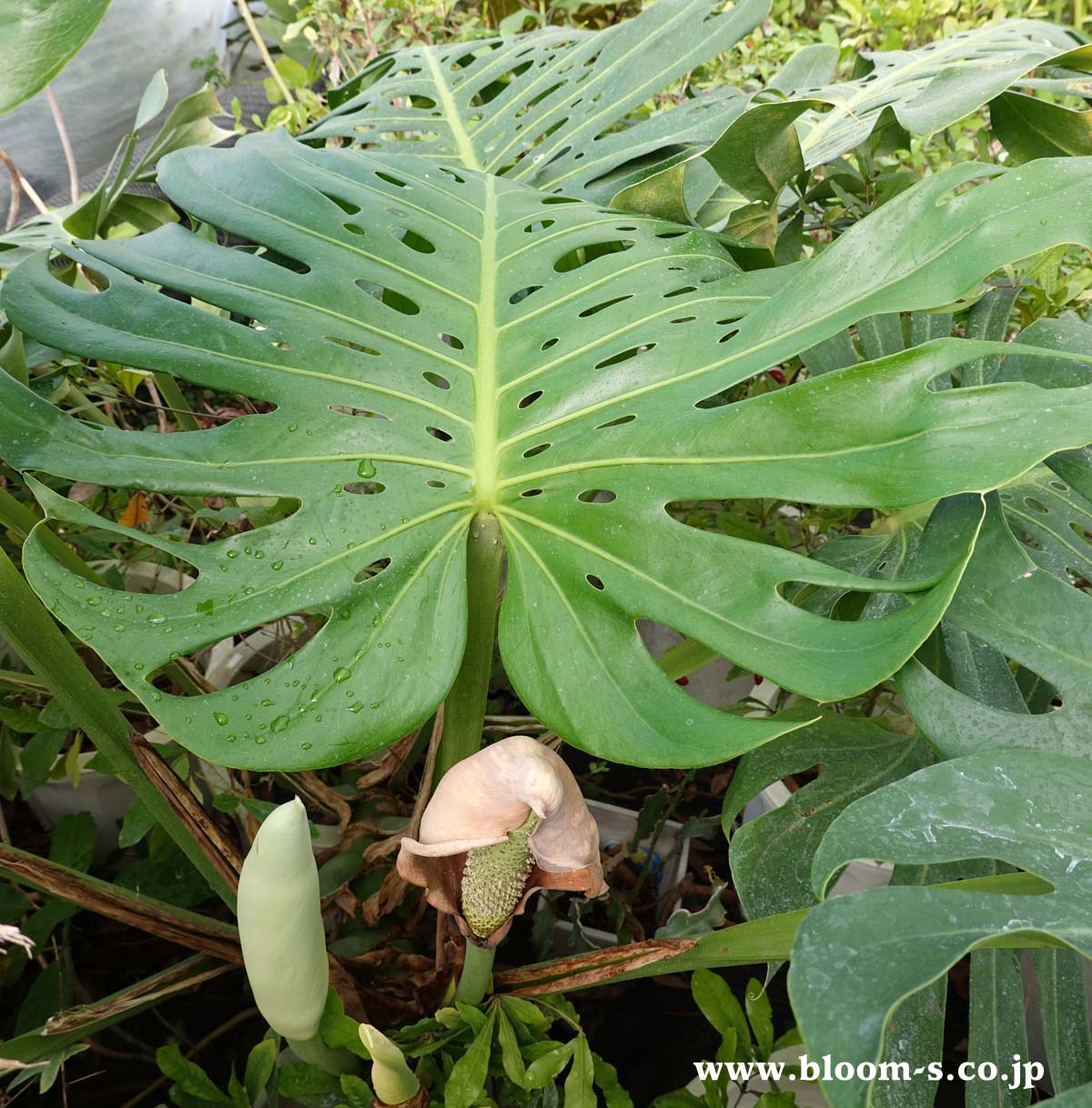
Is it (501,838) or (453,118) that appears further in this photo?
(453,118)

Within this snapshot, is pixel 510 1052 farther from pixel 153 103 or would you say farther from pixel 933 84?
pixel 153 103

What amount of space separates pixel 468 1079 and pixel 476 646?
0.25 meters

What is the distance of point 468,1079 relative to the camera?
0.52 m

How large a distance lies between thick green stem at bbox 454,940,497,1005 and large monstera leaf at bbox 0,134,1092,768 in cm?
23

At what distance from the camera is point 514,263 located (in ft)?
2.16

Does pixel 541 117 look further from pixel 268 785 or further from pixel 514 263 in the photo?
pixel 268 785

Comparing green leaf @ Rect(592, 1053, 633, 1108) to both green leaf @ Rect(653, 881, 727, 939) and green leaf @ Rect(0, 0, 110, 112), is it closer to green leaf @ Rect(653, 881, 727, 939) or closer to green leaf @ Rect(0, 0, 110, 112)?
green leaf @ Rect(653, 881, 727, 939)

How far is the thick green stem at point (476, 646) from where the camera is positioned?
0.52 m

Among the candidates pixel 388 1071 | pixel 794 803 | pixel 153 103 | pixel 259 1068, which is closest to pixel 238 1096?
pixel 259 1068

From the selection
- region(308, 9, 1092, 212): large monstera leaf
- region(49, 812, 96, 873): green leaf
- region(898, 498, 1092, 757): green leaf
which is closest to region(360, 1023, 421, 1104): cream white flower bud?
region(898, 498, 1092, 757): green leaf

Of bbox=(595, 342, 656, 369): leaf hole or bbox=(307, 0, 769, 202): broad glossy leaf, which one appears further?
bbox=(307, 0, 769, 202): broad glossy leaf

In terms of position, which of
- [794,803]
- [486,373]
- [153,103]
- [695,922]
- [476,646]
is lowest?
[695,922]

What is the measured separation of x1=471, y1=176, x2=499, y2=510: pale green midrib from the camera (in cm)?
52

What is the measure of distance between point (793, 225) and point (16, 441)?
700 mm
